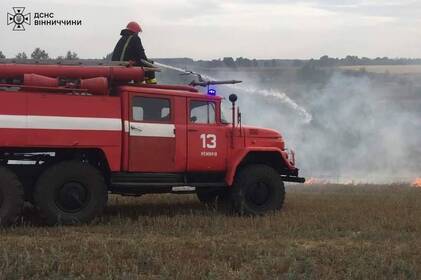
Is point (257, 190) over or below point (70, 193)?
below

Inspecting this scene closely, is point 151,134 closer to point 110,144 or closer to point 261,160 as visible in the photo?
point 110,144

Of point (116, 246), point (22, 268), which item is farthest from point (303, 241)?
point (22, 268)

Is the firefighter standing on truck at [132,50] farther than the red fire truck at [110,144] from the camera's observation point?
Yes

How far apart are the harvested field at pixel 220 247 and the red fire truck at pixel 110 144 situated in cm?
53

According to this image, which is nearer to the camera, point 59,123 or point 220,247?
point 220,247

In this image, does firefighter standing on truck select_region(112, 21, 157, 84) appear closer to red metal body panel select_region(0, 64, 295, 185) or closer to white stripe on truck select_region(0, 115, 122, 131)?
red metal body panel select_region(0, 64, 295, 185)

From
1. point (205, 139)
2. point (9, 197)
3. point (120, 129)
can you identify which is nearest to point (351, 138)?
point (205, 139)

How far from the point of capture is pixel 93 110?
33.2 ft

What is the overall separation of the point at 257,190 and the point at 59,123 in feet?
12.6

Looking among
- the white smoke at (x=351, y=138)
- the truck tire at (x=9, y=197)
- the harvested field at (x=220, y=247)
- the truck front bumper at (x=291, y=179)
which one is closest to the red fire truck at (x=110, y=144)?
the truck tire at (x=9, y=197)

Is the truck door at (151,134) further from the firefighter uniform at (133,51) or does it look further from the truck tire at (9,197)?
the truck tire at (9,197)

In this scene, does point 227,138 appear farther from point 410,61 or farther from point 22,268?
point 410,61

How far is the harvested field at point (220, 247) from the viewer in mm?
6883

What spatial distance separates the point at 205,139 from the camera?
1127cm
